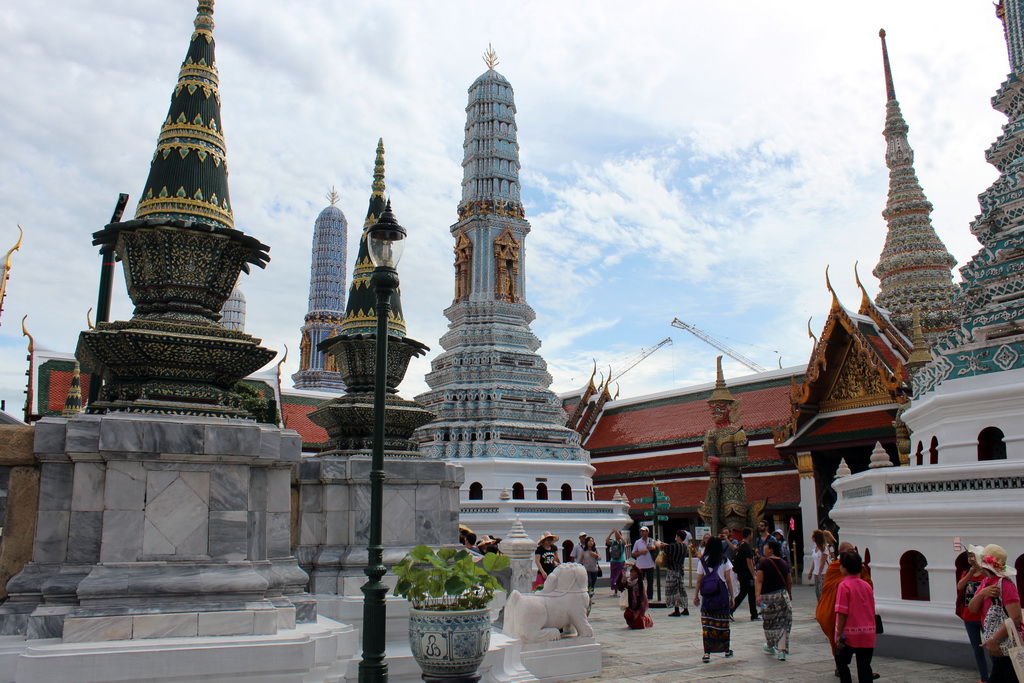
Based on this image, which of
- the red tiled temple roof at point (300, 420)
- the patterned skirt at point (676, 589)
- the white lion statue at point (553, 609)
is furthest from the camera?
the red tiled temple roof at point (300, 420)

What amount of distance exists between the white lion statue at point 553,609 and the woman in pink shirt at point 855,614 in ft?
8.69

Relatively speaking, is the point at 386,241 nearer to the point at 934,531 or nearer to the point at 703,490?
the point at 934,531

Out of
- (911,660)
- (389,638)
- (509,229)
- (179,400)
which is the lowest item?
(911,660)

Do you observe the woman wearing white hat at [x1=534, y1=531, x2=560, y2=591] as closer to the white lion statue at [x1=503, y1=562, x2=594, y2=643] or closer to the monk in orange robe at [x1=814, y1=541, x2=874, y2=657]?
the white lion statue at [x1=503, y1=562, x2=594, y2=643]

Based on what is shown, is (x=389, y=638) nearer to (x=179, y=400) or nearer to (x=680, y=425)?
(x=179, y=400)

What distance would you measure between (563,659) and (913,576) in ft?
14.2

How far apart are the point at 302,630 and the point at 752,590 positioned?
31.3 feet

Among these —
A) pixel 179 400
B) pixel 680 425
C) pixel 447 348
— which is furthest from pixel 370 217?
pixel 680 425

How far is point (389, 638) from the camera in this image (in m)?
7.35

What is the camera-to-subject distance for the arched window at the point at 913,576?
31.8 feet

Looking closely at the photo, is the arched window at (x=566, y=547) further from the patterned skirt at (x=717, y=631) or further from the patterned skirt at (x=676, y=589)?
the patterned skirt at (x=717, y=631)

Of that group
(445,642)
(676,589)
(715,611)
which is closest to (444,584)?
(445,642)

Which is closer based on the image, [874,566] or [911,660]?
[911,660]

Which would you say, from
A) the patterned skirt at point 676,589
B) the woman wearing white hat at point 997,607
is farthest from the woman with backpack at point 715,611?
the patterned skirt at point 676,589
